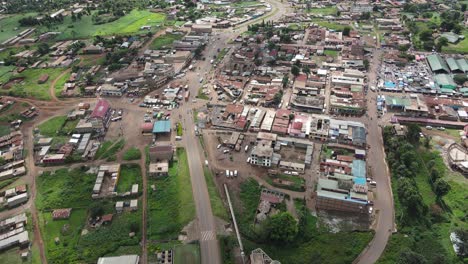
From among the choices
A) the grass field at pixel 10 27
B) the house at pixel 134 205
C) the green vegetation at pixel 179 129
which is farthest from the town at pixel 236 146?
the grass field at pixel 10 27

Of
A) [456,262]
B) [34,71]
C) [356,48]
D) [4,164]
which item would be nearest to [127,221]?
[4,164]

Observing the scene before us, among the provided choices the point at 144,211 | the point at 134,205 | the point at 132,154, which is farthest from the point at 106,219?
the point at 132,154

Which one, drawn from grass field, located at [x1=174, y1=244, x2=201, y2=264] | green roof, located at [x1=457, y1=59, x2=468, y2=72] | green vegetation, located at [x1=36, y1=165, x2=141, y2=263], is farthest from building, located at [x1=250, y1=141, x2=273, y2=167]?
green roof, located at [x1=457, y1=59, x2=468, y2=72]

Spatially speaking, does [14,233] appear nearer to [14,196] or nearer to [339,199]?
[14,196]

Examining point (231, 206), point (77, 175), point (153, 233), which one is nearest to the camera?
point (153, 233)

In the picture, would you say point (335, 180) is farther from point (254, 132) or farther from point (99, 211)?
point (99, 211)
